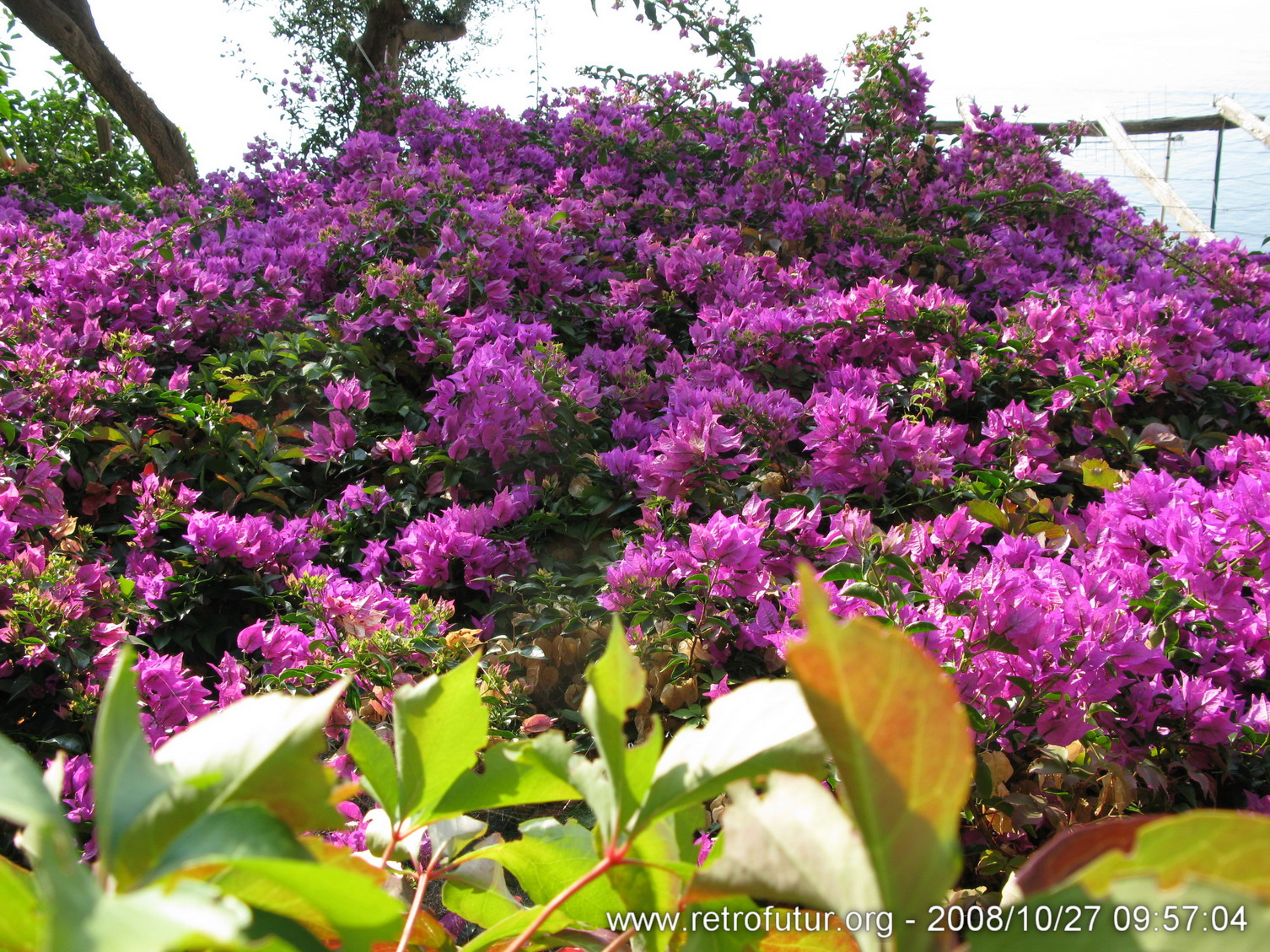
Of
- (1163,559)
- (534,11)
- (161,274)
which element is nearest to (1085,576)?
(1163,559)

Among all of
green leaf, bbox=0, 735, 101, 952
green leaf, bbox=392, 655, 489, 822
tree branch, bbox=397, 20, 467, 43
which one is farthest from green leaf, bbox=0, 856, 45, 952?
tree branch, bbox=397, 20, 467, 43

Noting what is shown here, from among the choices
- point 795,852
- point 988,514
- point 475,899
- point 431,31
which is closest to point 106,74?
point 431,31

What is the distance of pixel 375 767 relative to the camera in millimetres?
433

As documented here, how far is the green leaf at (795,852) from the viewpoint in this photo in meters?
0.28

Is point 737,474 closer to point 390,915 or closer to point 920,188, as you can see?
point 390,915

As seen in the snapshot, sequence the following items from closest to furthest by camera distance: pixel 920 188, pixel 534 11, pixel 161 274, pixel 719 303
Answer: pixel 719 303 → pixel 161 274 → pixel 920 188 → pixel 534 11

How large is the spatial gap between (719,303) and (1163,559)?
1.62 metres

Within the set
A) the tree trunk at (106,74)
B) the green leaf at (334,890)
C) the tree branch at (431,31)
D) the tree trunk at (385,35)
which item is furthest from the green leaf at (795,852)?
the tree branch at (431,31)

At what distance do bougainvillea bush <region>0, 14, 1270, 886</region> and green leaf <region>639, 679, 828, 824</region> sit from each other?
994mm

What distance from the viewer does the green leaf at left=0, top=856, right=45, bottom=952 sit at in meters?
0.25

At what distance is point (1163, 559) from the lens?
1560 millimetres

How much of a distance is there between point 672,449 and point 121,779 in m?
1.68

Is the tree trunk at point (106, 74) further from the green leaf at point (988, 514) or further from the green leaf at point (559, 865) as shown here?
the green leaf at point (559, 865)

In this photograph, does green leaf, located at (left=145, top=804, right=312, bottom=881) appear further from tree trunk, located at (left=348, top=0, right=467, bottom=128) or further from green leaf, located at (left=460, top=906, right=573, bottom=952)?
tree trunk, located at (left=348, top=0, right=467, bottom=128)
